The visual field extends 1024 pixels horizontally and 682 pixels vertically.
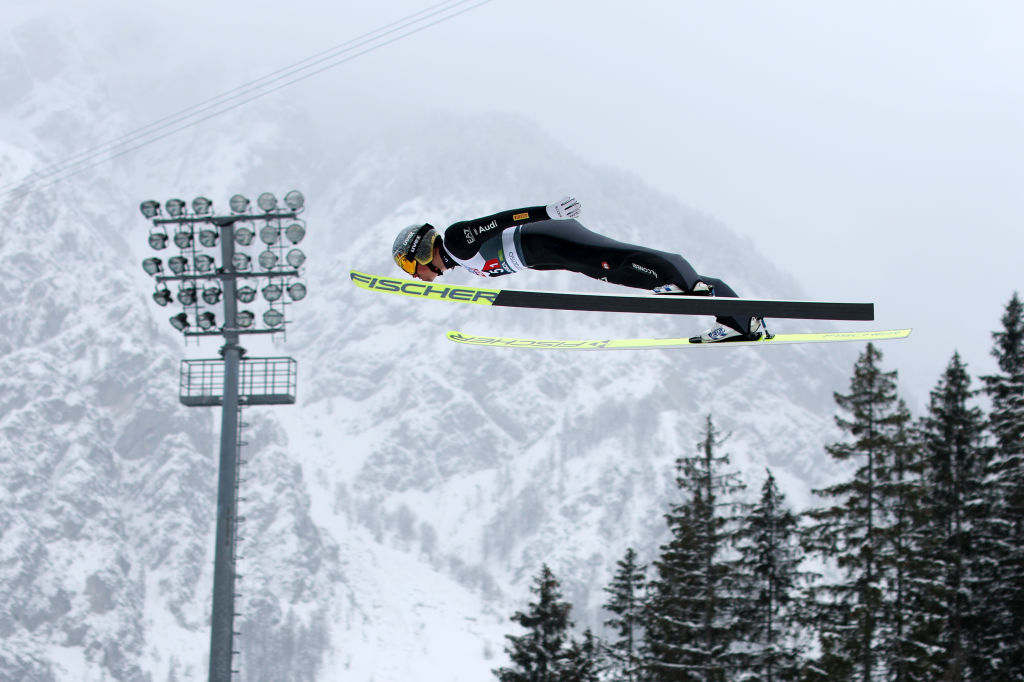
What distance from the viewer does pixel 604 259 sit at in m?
9.41

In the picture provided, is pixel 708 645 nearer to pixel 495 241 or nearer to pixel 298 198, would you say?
pixel 298 198

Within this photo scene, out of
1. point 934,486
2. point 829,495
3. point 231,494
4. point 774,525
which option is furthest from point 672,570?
point 231,494

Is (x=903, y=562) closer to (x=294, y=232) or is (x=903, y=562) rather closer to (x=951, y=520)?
(x=951, y=520)

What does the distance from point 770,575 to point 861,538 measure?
146 inches

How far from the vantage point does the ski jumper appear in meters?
9.28

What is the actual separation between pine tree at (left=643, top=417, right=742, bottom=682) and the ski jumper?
13.2 metres

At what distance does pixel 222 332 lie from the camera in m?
20.2

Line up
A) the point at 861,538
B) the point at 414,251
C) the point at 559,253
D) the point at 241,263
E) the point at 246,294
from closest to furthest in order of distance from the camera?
1. the point at 559,253
2. the point at 414,251
3. the point at 861,538
4. the point at 241,263
5. the point at 246,294

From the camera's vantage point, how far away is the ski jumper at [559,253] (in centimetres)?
928

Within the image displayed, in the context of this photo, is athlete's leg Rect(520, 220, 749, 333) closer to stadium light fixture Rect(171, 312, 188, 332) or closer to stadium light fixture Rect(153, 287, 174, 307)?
stadium light fixture Rect(153, 287, 174, 307)

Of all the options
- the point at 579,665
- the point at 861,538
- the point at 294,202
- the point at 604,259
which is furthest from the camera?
the point at 579,665

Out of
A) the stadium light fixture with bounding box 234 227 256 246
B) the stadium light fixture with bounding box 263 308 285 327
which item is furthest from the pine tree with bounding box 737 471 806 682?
the stadium light fixture with bounding box 234 227 256 246

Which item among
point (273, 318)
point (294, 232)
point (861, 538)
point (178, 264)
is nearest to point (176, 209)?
point (178, 264)

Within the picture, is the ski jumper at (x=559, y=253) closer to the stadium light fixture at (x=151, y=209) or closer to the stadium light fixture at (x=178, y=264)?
the stadium light fixture at (x=178, y=264)
